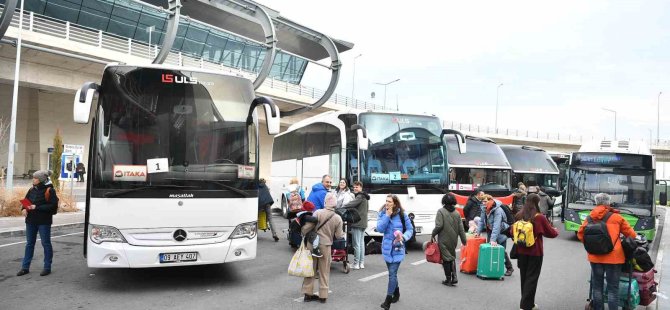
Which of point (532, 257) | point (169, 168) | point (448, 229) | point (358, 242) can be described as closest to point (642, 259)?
point (532, 257)

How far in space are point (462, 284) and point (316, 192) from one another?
11.4 feet

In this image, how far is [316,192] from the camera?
10.2 m

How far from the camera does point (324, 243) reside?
6.89 meters

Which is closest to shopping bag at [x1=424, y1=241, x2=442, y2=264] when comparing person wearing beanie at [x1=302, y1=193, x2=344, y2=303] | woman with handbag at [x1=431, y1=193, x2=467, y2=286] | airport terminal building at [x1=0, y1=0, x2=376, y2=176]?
woman with handbag at [x1=431, y1=193, x2=467, y2=286]

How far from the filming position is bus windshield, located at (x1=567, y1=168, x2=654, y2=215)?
13.7m

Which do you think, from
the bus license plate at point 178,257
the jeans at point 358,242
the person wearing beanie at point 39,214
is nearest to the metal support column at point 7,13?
the person wearing beanie at point 39,214

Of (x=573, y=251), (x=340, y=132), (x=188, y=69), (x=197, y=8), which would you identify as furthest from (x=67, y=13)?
(x=573, y=251)

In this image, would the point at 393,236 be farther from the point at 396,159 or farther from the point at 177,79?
the point at 396,159

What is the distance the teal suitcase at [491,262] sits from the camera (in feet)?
28.4

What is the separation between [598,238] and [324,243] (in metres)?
3.47

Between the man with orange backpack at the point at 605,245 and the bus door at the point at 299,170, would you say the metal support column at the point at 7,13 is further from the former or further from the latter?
the man with orange backpack at the point at 605,245

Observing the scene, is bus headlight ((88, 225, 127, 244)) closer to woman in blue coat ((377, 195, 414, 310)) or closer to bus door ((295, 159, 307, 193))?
woman in blue coat ((377, 195, 414, 310))

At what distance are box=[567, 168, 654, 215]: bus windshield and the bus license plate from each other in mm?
11791

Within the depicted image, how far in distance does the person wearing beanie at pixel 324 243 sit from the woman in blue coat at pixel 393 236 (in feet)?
2.21
